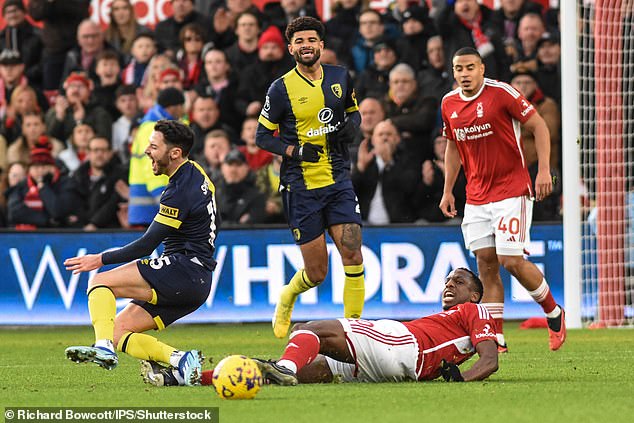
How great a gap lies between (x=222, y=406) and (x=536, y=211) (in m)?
8.67

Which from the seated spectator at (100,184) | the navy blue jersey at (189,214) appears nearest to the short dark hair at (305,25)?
the navy blue jersey at (189,214)

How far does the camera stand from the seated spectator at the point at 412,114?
1480 cm

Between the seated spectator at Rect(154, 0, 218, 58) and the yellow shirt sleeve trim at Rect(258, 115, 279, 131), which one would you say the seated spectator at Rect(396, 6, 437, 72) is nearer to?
the seated spectator at Rect(154, 0, 218, 58)

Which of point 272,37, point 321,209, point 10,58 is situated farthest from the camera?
point 10,58

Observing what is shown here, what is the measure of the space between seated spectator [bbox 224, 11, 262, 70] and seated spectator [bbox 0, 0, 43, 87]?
269cm

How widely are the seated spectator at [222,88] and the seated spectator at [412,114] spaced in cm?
195

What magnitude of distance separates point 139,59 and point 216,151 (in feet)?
6.34

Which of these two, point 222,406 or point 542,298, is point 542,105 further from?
point 222,406

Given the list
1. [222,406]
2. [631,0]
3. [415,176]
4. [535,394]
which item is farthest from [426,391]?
[631,0]

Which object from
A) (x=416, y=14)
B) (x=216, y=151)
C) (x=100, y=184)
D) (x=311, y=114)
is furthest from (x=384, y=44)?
(x=311, y=114)

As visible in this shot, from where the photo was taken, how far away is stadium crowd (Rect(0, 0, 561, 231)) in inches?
584

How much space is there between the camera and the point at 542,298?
10.1 meters

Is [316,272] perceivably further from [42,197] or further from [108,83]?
[108,83]

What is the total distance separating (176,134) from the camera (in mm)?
8750
